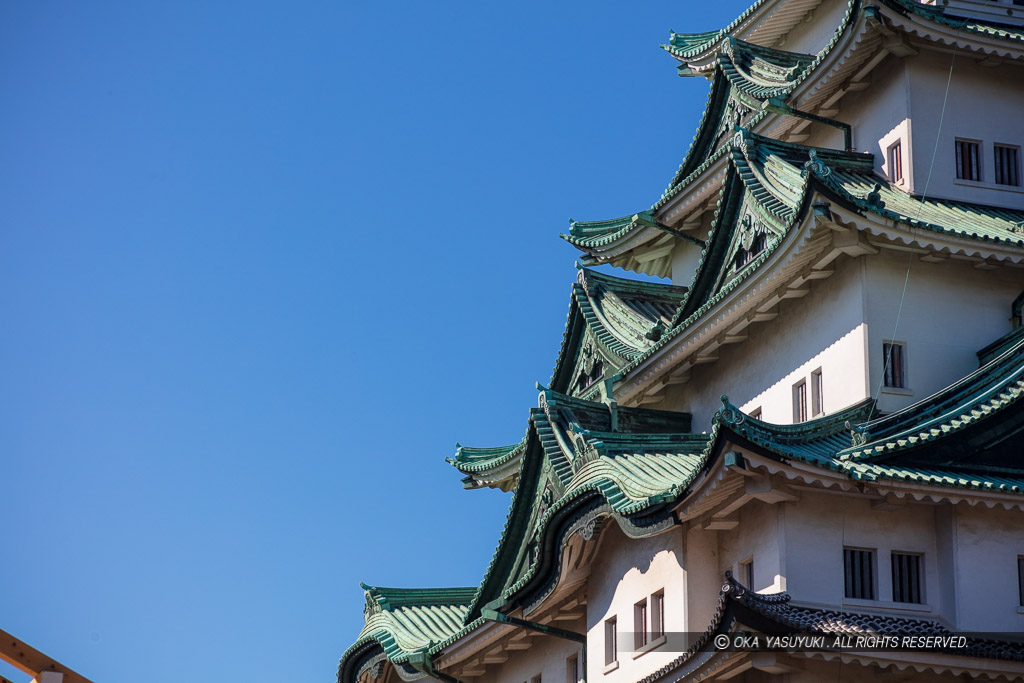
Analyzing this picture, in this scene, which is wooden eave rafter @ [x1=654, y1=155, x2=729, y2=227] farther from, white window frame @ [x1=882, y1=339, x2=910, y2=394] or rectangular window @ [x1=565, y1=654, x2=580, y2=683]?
rectangular window @ [x1=565, y1=654, x2=580, y2=683]

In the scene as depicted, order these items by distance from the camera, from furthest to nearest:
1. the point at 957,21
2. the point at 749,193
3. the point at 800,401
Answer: the point at 749,193 < the point at 957,21 < the point at 800,401

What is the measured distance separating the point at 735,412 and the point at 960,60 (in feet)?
41.5

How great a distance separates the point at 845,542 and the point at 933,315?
19.6 feet

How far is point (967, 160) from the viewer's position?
3164 cm

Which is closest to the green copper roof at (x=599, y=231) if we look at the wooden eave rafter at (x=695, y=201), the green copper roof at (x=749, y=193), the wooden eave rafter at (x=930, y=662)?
the wooden eave rafter at (x=695, y=201)

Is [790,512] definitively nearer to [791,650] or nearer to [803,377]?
[791,650]

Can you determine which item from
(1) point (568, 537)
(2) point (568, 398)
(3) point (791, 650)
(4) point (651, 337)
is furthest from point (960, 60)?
(3) point (791, 650)

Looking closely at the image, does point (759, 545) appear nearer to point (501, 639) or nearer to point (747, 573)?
point (747, 573)

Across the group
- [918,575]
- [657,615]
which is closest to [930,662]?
[918,575]

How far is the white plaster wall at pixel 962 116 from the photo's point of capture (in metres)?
31.2

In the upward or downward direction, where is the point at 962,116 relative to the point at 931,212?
upward

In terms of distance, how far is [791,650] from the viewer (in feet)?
72.9

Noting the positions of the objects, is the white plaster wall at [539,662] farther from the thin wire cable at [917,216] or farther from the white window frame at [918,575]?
the thin wire cable at [917,216]

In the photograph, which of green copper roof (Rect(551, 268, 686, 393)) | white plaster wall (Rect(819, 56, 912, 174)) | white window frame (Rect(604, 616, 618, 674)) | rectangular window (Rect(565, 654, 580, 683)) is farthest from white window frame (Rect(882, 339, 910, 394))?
rectangular window (Rect(565, 654, 580, 683))
